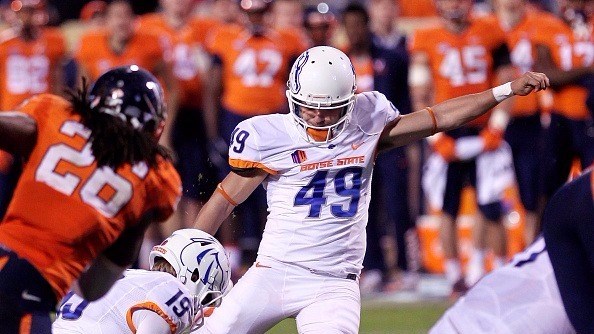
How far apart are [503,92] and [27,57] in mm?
5014

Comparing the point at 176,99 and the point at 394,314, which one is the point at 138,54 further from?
the point at 394,314

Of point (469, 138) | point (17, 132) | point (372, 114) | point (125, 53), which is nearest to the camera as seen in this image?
point (17, 132)

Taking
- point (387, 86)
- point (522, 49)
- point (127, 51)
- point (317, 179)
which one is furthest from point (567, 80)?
point (317, 179)

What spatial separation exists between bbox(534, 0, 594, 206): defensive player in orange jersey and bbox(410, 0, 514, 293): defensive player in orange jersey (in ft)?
1.70

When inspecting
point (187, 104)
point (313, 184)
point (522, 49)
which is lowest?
point (187, 104)

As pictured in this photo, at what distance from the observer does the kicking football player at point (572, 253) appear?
421cm

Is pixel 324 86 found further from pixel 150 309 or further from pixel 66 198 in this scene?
pixel 66 198

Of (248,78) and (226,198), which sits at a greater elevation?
(226,198)

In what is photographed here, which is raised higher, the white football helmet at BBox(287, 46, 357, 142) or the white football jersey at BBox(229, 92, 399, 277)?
the white football helmet at BBox(287, 46, 357, 142)

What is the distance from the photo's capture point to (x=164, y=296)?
13.4 feet

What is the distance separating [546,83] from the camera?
15.1 feet

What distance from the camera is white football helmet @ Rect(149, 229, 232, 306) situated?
14.6 ft

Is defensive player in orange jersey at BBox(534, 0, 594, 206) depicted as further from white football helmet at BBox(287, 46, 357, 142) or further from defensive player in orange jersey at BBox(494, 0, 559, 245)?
white football helmet at BBox(287, 46, 357, 142)

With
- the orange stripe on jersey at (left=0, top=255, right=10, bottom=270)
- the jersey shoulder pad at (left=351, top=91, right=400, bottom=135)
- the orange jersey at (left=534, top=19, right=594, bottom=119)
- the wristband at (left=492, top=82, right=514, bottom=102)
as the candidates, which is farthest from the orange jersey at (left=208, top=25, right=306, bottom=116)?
the orange stripe on jersey at (left=0, top=255, right=10, bottom=270)
